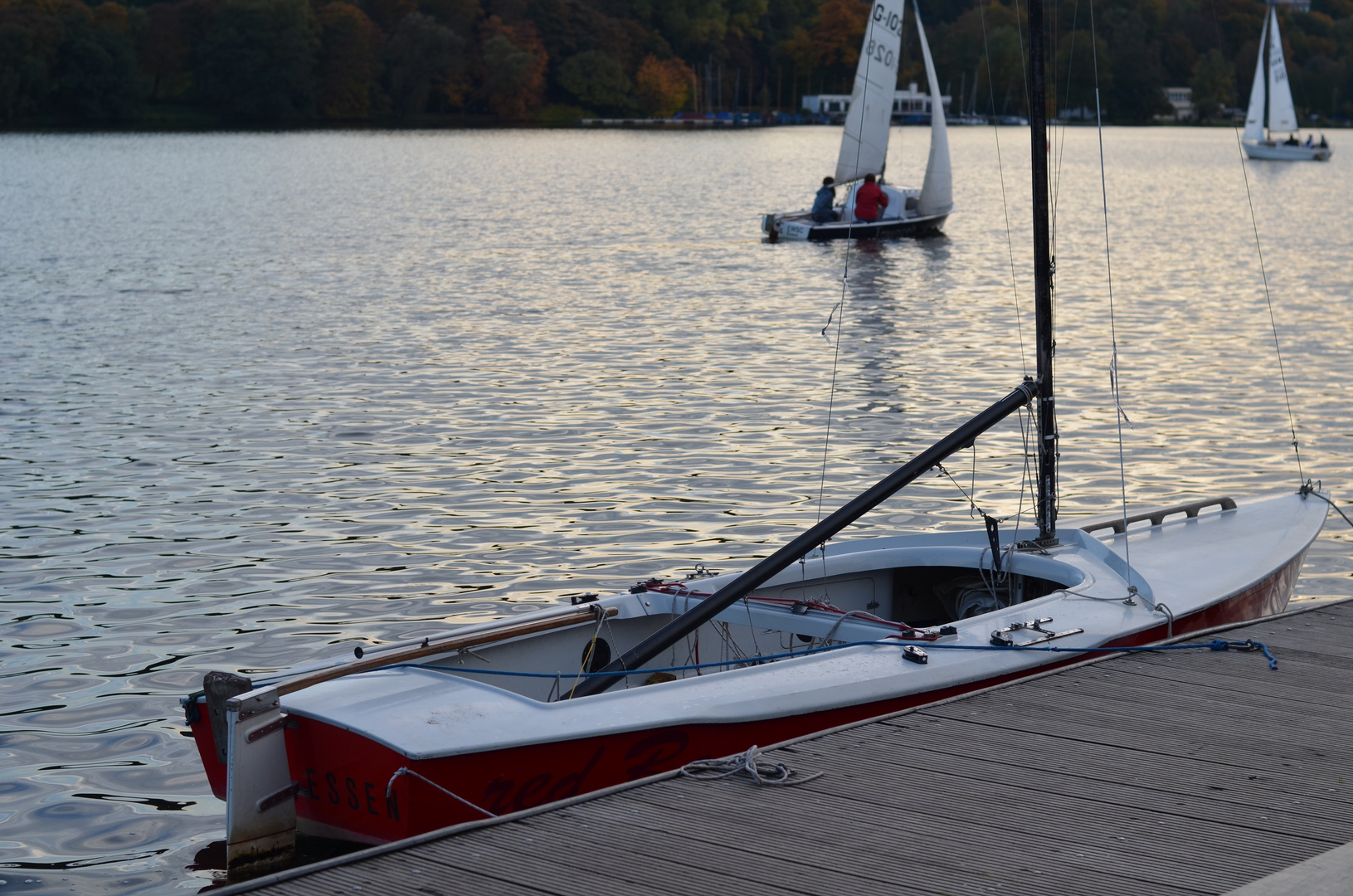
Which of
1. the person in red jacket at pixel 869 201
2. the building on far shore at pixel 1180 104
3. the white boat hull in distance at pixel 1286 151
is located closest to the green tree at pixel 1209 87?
the building on far shore at pixel 1180 104

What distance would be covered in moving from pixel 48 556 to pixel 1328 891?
9.67m

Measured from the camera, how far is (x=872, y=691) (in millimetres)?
6641

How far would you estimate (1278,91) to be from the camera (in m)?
80.3

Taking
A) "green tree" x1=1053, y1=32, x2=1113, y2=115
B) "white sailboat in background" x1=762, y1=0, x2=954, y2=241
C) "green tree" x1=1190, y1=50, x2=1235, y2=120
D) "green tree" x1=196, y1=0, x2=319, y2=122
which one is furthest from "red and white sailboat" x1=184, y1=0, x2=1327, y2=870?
"green tree" x1=1190, y1=50, x2=1235, y2=120

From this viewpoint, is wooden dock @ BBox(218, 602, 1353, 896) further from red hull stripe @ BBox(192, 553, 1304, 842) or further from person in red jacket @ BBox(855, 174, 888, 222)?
person in red jacket @ BBox(855, 174, 888, 222)

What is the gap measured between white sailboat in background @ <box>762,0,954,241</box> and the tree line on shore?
73982 mm

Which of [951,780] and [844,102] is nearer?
[951,780]

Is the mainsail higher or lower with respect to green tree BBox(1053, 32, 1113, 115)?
lower

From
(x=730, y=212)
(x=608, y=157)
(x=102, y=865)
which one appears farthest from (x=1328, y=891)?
(x=608, y=157)

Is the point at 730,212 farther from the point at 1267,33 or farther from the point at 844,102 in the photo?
the point at 844,102

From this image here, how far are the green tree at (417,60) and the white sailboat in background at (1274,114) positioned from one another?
76.9m

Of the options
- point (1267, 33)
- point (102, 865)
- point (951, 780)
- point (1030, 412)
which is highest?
point (1267, 33)

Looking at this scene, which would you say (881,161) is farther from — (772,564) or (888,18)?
(772,564)

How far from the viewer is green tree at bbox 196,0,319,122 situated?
127750 mm
